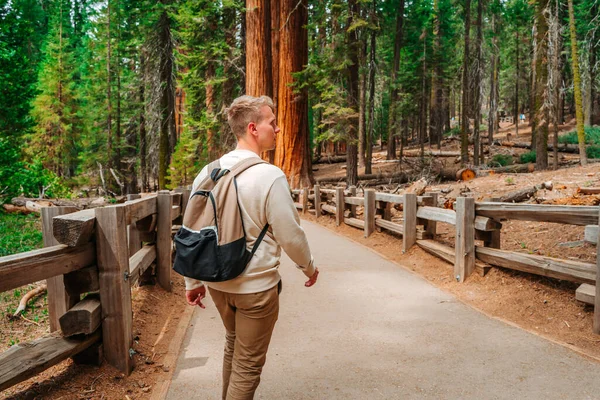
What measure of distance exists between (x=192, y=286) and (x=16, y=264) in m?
1.08

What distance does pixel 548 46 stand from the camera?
59.6ft

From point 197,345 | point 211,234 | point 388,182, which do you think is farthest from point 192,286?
point 388,182

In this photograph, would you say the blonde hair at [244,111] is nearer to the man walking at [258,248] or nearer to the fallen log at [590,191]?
the man walking at [258,248]

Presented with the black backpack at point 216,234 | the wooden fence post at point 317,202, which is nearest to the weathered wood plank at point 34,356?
the black backpack at point 216,234

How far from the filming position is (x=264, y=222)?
2.64 m

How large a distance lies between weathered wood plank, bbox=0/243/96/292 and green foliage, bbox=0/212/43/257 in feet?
24.5

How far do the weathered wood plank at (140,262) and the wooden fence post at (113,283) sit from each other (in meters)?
0.45

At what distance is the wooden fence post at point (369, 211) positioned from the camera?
10312 mm

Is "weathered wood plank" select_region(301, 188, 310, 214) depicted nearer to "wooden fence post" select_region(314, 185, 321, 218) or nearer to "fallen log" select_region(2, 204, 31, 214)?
"wooden fence post" select_region(314, 185, 321, 218)

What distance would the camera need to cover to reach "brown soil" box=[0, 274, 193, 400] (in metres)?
3.33

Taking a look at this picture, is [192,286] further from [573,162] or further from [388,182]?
[573,162]

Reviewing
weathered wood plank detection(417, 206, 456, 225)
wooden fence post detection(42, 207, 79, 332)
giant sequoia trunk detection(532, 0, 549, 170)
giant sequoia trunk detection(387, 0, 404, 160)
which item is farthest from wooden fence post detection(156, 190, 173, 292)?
giant sequoia trunk detection(387, 0, 404, 160)

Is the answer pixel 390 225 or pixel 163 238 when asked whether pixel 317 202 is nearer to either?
pixel 390 225

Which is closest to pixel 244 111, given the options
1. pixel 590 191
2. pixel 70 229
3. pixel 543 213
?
pixel 70 229
